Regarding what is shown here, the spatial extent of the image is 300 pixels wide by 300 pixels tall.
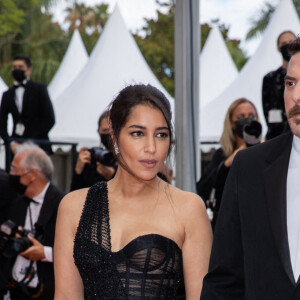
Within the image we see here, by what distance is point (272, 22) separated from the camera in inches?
562

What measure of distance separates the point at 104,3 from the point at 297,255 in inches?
1780

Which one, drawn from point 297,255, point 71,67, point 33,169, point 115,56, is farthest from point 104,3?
point 297,255

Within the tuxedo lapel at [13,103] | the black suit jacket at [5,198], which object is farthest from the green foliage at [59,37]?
the black suit jacket at [5,198]

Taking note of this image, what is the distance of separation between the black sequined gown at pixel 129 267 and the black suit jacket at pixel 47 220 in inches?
82.1

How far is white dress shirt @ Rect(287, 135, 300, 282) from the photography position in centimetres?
211

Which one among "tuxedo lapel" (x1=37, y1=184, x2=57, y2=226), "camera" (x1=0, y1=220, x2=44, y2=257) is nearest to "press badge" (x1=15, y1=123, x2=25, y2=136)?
"tuxedo lapel" (x1=37, y1=184, x2=57, y2=226)

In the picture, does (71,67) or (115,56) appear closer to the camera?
(115,56)

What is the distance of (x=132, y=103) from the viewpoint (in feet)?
9.64

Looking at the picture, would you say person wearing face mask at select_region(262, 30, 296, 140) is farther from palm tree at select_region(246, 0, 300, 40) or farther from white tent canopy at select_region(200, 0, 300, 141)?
palm tree at select_region(246, 0, 300, 40)

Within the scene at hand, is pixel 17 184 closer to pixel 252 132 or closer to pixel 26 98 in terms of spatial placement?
pixel 252 132

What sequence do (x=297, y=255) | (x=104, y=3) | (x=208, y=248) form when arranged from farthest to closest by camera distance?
(x=104, y=3) < (x=208, y=248) < (x=297, y=255)

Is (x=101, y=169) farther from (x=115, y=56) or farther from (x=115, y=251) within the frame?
(x=115, y=56)

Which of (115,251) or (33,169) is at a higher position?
(33,169)

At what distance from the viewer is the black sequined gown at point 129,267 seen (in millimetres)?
2809
